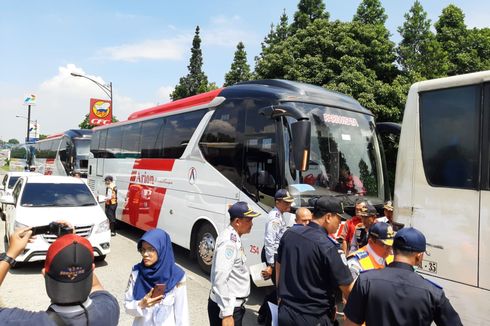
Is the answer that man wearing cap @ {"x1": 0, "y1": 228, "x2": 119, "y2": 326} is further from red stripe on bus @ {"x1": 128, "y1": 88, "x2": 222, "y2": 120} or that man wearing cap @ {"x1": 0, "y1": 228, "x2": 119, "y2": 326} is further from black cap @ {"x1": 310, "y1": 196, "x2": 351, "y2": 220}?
red stripe on bus @ {"x1": 128, "y1": 88, "x2": 222, "y2": 120}

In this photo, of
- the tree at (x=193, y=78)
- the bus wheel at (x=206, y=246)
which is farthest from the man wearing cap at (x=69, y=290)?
the tree at (x=193, y=78)

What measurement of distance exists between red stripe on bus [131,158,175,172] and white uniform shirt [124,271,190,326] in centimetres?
589

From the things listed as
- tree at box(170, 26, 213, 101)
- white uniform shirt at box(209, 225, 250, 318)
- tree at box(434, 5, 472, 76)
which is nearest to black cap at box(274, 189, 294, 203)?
white uniform shirt at box(209, 225, 250, 318)

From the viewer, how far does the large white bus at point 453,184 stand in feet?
11.3

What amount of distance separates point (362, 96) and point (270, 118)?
1042cm

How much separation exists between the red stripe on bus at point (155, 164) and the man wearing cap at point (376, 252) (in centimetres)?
590

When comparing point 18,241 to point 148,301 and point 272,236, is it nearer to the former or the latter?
point 148,301

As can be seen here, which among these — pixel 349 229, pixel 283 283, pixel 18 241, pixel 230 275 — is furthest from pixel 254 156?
pixel 18 241

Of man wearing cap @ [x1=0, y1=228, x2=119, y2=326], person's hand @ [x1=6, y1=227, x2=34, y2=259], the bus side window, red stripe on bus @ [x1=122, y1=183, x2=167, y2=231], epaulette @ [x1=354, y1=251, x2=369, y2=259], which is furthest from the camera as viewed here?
red stripe on bus @ [x1=122, y1=183, x2=167, y2=231]

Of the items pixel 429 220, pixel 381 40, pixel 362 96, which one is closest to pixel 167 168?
pixel 429 220

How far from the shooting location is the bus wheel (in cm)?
724

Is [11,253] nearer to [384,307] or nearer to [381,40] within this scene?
[384,307]

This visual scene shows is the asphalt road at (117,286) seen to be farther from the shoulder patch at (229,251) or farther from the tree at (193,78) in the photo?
the tree at (193,78)

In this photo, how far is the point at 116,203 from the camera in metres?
11.3
